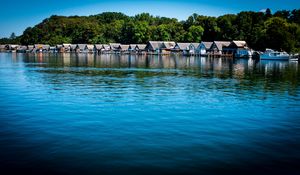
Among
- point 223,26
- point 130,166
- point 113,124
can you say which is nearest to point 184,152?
point 130,166

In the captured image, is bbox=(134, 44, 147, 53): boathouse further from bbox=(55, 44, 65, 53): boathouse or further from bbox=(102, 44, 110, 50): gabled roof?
bbox=(55, 44, 65, 53): boathouse

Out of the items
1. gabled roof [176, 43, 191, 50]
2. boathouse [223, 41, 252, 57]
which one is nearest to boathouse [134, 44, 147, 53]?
gabled roof [176, 43, 191, 50]

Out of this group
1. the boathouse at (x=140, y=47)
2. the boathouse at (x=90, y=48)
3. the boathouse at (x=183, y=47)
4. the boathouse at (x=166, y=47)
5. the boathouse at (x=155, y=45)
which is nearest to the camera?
the boathouse at (x=183, y=47)

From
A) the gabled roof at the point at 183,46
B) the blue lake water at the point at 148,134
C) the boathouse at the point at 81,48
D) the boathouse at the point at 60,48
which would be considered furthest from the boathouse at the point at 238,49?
the boathouse at the point at 60,48

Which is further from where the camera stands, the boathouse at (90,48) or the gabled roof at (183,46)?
the boathouse at (90,48)

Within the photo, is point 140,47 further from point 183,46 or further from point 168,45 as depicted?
point 183,46

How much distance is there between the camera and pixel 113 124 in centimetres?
1410

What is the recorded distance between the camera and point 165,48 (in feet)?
460

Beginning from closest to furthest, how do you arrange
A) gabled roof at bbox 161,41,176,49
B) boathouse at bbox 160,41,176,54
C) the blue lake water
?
the blue lake water < boathouse at bbox 160,41,176,54 < gabled roof at bbox 161,41,176,49

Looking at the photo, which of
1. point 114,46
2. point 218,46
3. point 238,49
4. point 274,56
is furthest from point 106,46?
point 274,56

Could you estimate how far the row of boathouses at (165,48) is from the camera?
376 feet

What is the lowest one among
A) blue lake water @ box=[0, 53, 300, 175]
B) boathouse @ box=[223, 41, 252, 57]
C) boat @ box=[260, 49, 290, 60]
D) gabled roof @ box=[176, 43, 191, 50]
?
blue lake water @ box=[0, 53, 300, 175]

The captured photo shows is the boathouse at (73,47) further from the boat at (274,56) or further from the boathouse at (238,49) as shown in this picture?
the boat at (274,56)

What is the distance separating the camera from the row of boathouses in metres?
115
